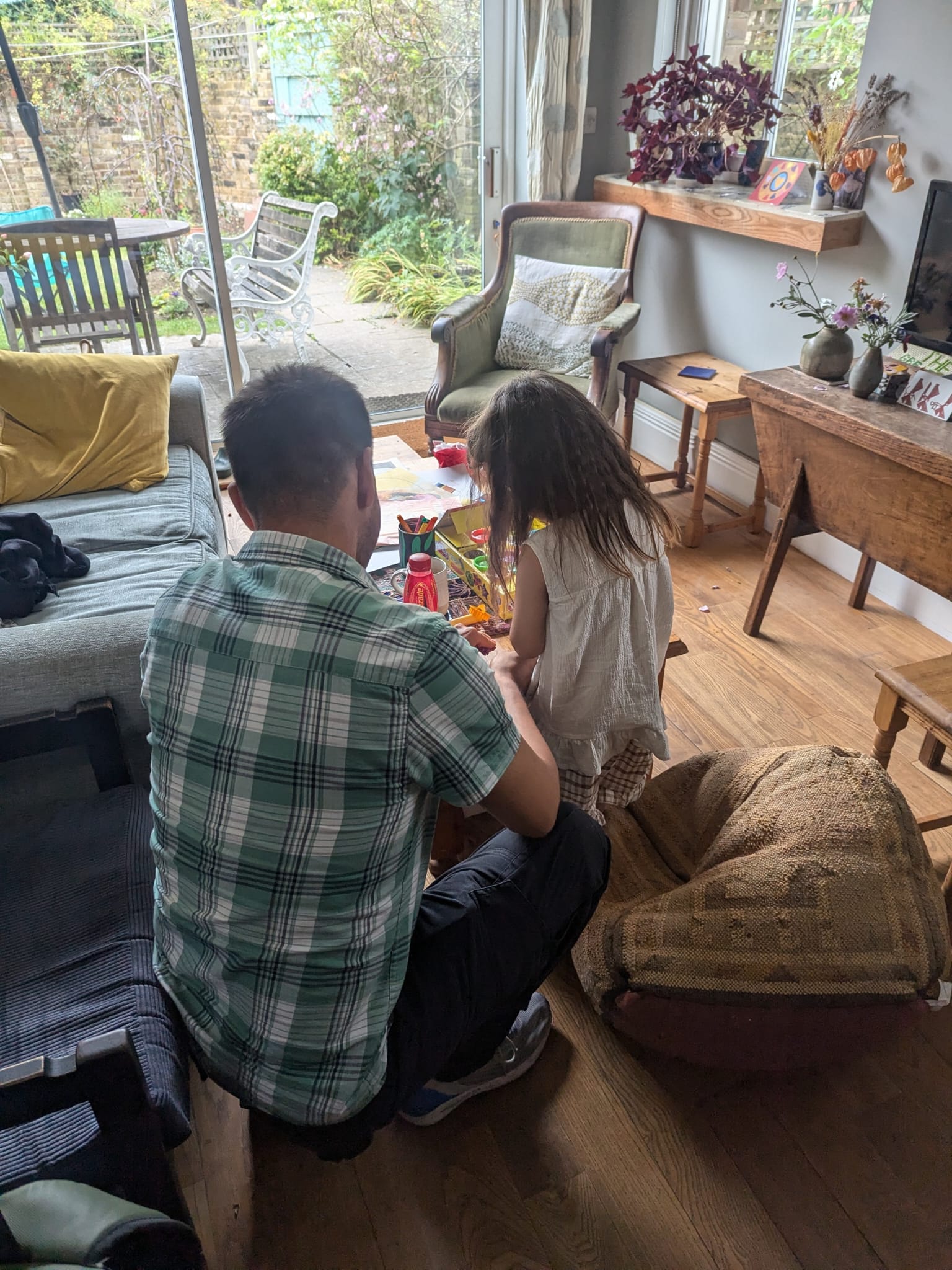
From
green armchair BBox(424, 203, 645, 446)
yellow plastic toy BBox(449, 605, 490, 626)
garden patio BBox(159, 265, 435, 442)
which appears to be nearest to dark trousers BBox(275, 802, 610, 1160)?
yellow plastic toy BBox(449, 605, 490, 626)

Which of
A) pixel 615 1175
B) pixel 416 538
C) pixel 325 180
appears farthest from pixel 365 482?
pixel 325 180

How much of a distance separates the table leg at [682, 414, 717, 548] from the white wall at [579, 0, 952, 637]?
0.35 m

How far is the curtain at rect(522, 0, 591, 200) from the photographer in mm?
3238

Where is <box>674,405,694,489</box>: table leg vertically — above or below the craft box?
below

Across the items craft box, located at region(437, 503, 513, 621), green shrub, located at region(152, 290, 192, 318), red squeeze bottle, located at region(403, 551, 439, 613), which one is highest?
green shrub, located at region(152, 290, 192, 318)

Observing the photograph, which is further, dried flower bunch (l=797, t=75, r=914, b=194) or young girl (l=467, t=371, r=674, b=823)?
dried flower bunch (l=797, t=75, r=914, b=194)

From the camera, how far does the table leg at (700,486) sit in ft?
9.21

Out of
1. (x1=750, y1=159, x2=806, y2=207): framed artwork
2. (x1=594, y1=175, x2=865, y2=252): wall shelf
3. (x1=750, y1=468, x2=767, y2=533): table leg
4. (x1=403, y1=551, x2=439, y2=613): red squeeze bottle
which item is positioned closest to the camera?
(x1=403, y1=551, x2=439, y2=613): red squeeze bottle

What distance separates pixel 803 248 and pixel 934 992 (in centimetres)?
223

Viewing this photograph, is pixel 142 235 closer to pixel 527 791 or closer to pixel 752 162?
pixel 752 162

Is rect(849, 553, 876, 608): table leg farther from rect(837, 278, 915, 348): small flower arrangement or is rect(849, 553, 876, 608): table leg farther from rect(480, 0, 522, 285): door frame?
rect(480, 0, 522, 285): door frame

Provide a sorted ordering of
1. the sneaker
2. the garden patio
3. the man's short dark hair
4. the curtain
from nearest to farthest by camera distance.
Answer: the man's short dark hair, the sneaker, the curtain, the garden patio

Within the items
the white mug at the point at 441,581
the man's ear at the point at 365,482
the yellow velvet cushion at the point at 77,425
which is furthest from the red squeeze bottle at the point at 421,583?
the yellow velvet cushion at the point at 77,425

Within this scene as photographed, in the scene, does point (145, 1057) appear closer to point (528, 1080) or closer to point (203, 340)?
point (528, 1080)
